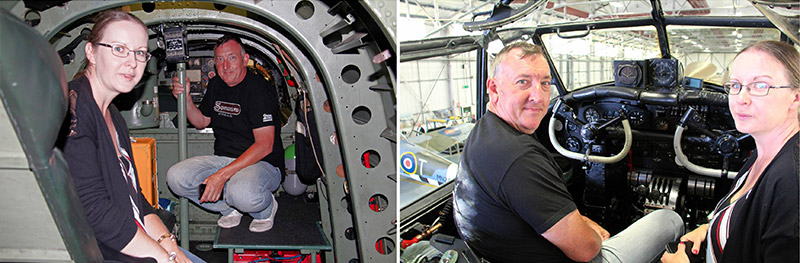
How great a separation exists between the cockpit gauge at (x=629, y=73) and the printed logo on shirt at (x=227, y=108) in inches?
82.5

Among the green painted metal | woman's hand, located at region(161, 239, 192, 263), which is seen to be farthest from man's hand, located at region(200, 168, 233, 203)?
the green painted metal

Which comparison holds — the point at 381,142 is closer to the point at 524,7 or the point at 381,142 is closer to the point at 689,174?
the point at 524,7

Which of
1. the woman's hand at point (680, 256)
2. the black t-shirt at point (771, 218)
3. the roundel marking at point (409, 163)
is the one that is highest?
the black t-shirt at point (771, 218)

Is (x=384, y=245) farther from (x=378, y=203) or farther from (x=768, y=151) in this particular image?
(x=768, y=151)

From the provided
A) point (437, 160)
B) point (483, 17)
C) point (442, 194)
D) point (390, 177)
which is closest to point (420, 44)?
point (483, 17)

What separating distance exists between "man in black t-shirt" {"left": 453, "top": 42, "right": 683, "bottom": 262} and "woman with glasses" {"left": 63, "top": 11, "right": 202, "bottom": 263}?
3.30 feet

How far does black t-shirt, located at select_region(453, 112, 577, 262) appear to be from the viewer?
1.30 metres

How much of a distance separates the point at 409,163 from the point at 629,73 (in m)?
2.46

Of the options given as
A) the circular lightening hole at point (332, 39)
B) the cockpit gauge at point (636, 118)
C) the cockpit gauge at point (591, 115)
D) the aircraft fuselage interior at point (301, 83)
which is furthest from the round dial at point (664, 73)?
the circular lightening hole at point (332, 39)

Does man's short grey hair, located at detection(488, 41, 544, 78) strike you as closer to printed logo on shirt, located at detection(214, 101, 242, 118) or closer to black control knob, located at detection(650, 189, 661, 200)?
black control knob, located at detection(650, 189, 661, 200)

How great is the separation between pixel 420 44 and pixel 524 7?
0.43 m

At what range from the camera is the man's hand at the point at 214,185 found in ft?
9.03

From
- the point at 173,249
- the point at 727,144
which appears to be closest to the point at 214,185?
the point at 173,249

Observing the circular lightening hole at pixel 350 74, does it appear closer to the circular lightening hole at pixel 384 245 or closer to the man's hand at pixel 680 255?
the circular lightening hole at pixel 384 245
